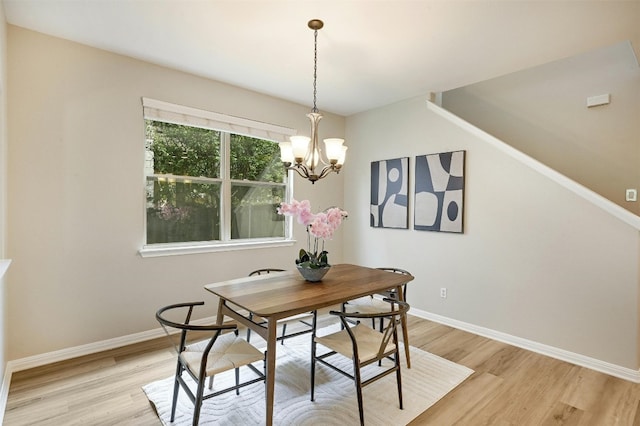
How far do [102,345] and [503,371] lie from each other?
3520 millimetres

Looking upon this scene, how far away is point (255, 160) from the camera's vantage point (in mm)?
4004

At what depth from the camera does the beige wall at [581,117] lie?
3.21 m

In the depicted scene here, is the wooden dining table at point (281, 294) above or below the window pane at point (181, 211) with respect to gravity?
below

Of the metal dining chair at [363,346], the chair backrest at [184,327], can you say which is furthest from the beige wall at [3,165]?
the metal dining chair at [363,346]

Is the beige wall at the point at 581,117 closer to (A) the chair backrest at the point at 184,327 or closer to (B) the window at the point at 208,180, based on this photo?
(B) the window at the point at 208,180

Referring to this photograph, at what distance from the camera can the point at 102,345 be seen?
288 cm

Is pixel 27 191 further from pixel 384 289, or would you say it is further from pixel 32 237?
pixel 384 289

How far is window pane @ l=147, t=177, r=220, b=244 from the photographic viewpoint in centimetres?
324

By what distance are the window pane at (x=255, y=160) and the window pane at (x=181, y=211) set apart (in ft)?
1.24

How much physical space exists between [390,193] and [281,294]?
2.61 metres

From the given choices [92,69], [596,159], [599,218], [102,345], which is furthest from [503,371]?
[92,69]

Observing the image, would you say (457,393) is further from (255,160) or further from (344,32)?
(255,160)

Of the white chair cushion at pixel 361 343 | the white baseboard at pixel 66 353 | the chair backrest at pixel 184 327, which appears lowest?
the white baseboard at pixel 66 353

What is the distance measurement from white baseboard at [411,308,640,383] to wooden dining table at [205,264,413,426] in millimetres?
1267
